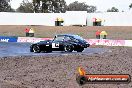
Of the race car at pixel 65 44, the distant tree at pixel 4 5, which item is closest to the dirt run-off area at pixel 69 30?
the race car at pixel 65 44

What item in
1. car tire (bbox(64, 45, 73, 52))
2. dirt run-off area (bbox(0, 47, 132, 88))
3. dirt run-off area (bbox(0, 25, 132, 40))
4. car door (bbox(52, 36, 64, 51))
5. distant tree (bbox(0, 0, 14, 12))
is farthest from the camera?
distant tree (bbox(0, 0, 14, 12))

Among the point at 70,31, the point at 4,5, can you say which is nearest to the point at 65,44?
the point at 70,31

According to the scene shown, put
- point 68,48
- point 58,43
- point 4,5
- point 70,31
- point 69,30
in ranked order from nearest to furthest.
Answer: point 58,43
point 68,48
point 70,31
point 69,30
point 4,5

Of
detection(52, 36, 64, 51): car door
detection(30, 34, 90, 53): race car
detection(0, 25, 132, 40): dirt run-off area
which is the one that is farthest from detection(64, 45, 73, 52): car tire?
detection(0, 25, 132, 40): dirt run-off area

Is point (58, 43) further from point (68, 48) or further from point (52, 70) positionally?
point (52, 70)

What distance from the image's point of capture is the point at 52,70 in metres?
15.7

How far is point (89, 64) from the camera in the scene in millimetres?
17297

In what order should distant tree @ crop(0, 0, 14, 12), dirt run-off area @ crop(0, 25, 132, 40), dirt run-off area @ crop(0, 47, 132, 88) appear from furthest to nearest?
distant tree @ crop(0, 0, 14, 12), dirt run-off area @ crop(0, 25, 132, 40), dirt run-off area @ crop(0, 47, 132, 88)

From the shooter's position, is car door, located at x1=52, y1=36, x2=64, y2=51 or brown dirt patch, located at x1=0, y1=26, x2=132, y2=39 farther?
brown dirt patch, located at x1=0, y1=26, x2=132, y2=39

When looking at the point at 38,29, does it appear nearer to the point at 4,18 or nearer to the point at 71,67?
the point at 4,18

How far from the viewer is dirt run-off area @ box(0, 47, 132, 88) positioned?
480 inches

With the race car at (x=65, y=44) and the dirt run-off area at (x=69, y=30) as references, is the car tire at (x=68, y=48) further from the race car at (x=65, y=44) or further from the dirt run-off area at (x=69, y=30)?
the dirt run-off area at (x=69, y=30)

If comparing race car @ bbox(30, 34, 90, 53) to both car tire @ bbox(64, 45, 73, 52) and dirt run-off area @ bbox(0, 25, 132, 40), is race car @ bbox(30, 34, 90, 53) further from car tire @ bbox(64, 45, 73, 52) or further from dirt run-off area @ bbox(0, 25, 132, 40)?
dirt run-off area @ bbox(0, 25, 132, 40)

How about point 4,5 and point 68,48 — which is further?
point 4,5
